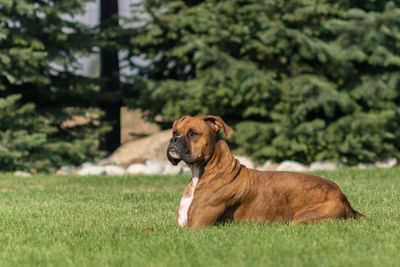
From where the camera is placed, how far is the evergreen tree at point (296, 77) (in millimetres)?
12934

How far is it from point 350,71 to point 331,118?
48.2 inches

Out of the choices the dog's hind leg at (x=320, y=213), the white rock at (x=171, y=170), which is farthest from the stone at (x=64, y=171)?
the dog's hind leg at (x=320, y=213)

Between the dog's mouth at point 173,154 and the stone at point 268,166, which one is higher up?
the dog's mouth at point 173,154

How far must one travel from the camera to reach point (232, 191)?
5.54 meters

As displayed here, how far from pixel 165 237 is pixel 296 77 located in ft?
29.7

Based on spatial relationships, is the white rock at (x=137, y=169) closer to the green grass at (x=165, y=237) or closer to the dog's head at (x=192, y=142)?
the green grass at (x=165, y=237)

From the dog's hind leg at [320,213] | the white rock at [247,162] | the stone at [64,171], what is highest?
the dog's hind leg at [320,213]

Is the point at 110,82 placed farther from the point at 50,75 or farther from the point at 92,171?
the point at 92,171

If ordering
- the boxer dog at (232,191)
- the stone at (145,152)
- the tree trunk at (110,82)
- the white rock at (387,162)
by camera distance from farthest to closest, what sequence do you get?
the tree trunk at (110,82), the stone at (145,152), the white rock at (387,162), the boxer dog at (232,191)

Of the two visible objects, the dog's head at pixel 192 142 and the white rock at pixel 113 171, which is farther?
the white rock at pixel 113 171

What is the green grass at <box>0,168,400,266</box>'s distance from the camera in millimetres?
4430

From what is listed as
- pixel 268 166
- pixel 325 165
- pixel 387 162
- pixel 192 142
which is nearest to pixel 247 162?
pixel 268 166

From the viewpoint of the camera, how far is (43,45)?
12.6m

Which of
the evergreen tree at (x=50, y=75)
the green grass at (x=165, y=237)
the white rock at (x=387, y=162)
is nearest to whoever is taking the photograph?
the green grass at (x=165, y=237)
